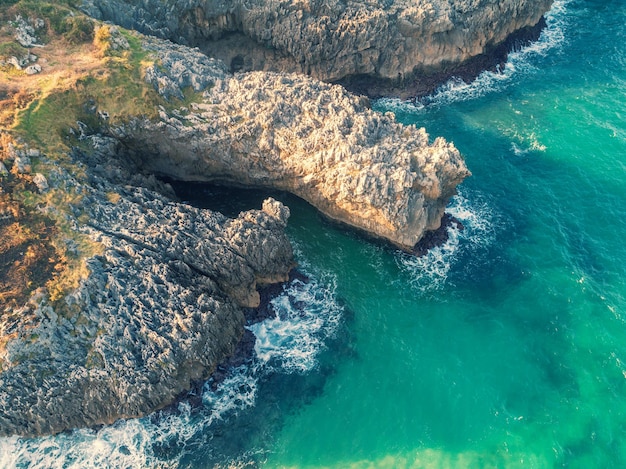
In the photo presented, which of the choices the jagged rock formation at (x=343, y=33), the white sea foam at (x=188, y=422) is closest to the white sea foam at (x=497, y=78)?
the jagged rock formation at (x=343, y=33)

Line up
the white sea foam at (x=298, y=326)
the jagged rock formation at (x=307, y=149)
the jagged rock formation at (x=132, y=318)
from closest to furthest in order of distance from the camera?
the jagged rock formation at (x=132, y=318)
the white sea foam at (x=298, y=326)
the jagged rock formation at (x=307, y=149)

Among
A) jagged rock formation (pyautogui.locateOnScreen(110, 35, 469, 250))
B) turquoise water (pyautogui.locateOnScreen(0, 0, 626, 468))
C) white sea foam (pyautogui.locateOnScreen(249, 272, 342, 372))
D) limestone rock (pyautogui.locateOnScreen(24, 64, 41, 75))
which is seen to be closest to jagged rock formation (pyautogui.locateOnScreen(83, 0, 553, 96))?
jagged rock formation (pyautogui.locateOnScreen(110, 35, 469, 250))

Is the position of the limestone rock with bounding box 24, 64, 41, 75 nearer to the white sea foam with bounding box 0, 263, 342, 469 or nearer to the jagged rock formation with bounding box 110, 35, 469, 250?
the jagged rock formation with bounding box 110, 35, 469, 250

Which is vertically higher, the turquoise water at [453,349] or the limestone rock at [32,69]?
the limestone rock at [32,69]

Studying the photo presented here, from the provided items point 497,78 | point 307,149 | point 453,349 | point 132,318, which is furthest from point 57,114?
point 497,78

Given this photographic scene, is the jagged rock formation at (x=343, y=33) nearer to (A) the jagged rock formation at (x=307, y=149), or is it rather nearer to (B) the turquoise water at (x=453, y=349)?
(A) the jagged rock formation at (x=307, y=149)

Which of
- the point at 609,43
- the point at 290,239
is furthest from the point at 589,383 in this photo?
the point at 609,43
